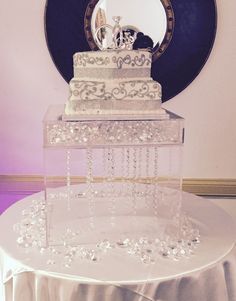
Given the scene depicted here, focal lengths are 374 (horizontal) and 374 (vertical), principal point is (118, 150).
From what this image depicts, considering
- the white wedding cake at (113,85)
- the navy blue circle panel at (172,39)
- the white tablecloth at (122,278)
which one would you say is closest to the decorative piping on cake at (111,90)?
the white wedding cake at (113,85)

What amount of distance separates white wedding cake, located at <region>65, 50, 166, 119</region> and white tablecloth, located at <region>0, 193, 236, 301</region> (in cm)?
54

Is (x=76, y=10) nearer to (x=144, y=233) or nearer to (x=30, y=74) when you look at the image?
(x=30, y=74)

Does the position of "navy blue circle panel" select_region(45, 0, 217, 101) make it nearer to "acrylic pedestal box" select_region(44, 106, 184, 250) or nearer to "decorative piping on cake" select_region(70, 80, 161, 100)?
"acrylic pedestal box" select_region(44, 106, 184, 250)

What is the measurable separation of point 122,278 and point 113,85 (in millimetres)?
680

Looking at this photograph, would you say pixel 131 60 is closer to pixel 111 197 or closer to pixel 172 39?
pixel 111 197

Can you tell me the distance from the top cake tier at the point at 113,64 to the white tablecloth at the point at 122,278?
662mm

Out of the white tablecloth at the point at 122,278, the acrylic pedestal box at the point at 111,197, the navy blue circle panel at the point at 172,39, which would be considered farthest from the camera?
the navy blue circle panel at the point at 172,39

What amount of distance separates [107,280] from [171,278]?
0.20 meters

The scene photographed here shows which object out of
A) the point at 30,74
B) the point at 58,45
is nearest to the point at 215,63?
the point at 58,45

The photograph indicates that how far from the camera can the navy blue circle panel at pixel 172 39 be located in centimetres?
222

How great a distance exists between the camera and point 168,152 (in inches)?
95.3

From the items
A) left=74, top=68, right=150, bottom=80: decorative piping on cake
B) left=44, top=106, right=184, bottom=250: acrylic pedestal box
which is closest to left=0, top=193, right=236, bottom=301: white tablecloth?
left=44, top=106, right=184, bottom=250: acrylic pedestal box

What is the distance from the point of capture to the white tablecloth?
113cm

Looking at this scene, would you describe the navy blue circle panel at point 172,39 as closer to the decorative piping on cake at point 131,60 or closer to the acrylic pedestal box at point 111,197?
the acrylic pedestal box at point 111,197
